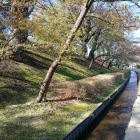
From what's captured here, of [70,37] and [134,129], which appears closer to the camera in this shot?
[134,129]

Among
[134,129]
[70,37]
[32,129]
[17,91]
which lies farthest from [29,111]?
[134,129]

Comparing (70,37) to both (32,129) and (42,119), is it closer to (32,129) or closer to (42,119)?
(42,119)

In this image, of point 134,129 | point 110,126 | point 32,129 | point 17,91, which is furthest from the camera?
point 17,91

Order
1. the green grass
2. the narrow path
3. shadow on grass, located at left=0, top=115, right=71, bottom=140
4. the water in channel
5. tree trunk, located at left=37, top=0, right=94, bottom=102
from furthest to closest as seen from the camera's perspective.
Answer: tree trunk, located at left=37, top=0, right=94, bottom=102 → the water in channel → the narrow path → the green grass → shadow on grass, located at left=0, top=115, right=71, bottom=140

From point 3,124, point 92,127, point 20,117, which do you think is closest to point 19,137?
point 3,124

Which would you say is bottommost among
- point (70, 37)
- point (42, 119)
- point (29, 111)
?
point (29, 111)

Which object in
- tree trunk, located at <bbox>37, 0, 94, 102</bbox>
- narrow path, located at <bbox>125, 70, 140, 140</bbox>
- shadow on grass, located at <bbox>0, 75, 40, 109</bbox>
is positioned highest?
tree trunk, located at <bbox>37, 0, 94, 102</bbox>

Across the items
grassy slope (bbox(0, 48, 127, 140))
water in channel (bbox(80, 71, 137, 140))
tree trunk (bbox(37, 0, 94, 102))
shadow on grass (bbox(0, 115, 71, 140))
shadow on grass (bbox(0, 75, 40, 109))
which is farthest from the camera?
shadow on grass (bbox(0, 75, 40, 109))

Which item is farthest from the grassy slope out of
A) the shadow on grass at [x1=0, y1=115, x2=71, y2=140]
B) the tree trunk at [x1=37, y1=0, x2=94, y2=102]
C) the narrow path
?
the narrow path

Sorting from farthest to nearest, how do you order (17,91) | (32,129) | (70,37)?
(17,91) < (70,37) < (32,129)

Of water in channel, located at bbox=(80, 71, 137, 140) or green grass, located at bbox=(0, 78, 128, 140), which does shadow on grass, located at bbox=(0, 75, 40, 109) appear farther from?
water in channel, located at bbox=(80, 71, 137, 140)

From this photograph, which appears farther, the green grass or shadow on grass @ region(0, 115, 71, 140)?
the green grass

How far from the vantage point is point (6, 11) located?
35.1 ft

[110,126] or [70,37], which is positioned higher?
[70,37]
